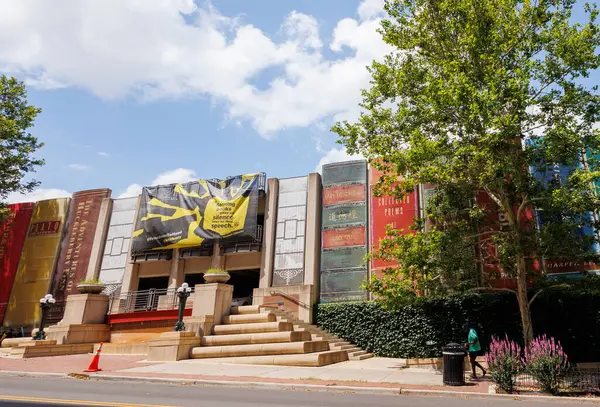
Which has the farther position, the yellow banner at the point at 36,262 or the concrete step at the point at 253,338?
the yellow banner at the point at 36,262

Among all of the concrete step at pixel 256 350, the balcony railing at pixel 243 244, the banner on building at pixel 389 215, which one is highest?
the banner on building at pixel 389 215

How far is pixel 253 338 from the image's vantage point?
17.6m

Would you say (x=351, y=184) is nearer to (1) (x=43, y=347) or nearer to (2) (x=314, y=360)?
(2) (x=314, y=360)

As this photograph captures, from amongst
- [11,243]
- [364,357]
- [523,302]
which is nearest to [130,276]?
[11,243]

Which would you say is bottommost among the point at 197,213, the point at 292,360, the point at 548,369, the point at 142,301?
the point at 292,360

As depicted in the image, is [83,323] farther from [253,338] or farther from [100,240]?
[253,338]

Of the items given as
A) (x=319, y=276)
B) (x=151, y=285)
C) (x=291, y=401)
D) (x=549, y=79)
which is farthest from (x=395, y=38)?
(x=151, y=285)

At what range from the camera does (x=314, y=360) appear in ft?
50.0

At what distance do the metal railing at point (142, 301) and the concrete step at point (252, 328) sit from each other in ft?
23.0

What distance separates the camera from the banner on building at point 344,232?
24703 mm

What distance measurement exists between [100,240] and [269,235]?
43.6 ft

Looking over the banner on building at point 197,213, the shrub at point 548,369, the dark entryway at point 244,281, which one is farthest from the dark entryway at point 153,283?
the shrub at point 548,369

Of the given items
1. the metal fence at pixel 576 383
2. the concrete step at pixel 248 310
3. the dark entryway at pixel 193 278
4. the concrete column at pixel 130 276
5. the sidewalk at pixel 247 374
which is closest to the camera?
the metal fence at pixel 576 383

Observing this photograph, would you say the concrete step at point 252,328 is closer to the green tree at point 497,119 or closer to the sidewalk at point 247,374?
the sidewalk at point 247,374
